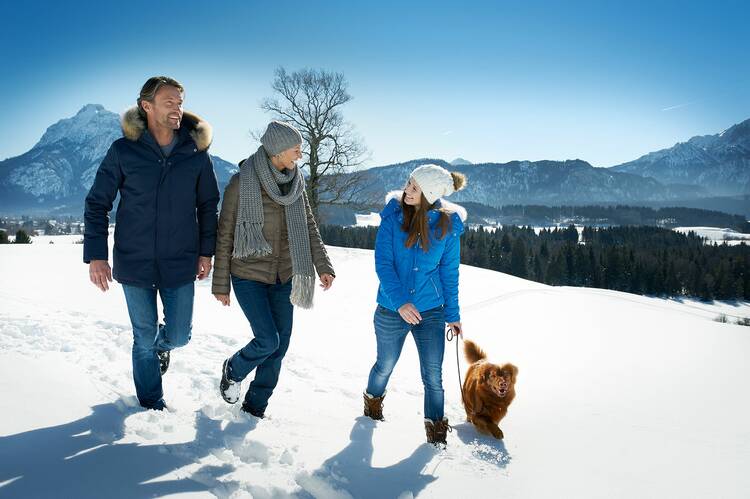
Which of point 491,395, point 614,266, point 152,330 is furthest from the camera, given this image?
point 614,266

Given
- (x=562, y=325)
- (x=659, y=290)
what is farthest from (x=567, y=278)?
(x=562, y=325)

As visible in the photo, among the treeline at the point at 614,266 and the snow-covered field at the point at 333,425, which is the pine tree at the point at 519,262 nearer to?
the treeline at the point at 614,266

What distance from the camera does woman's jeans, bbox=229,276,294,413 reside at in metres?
3.20

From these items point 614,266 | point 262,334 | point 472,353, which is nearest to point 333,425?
point 262,334

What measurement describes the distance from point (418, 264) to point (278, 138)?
1.42 meters

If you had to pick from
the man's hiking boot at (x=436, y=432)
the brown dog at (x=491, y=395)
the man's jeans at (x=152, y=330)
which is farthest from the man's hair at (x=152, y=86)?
the brown dog at (x=491, y=395)

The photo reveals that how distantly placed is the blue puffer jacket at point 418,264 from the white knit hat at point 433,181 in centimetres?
15

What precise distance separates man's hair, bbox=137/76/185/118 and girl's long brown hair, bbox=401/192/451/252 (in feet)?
6.06

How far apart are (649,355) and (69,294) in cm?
1233

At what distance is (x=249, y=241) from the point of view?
3174 mm

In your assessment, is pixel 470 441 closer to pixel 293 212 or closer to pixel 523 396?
pixel 293 212

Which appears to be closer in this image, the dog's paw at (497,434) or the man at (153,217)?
the man at (153,217)

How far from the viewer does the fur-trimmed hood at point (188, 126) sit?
295cm

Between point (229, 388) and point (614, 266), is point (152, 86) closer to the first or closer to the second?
point (229, 388)
